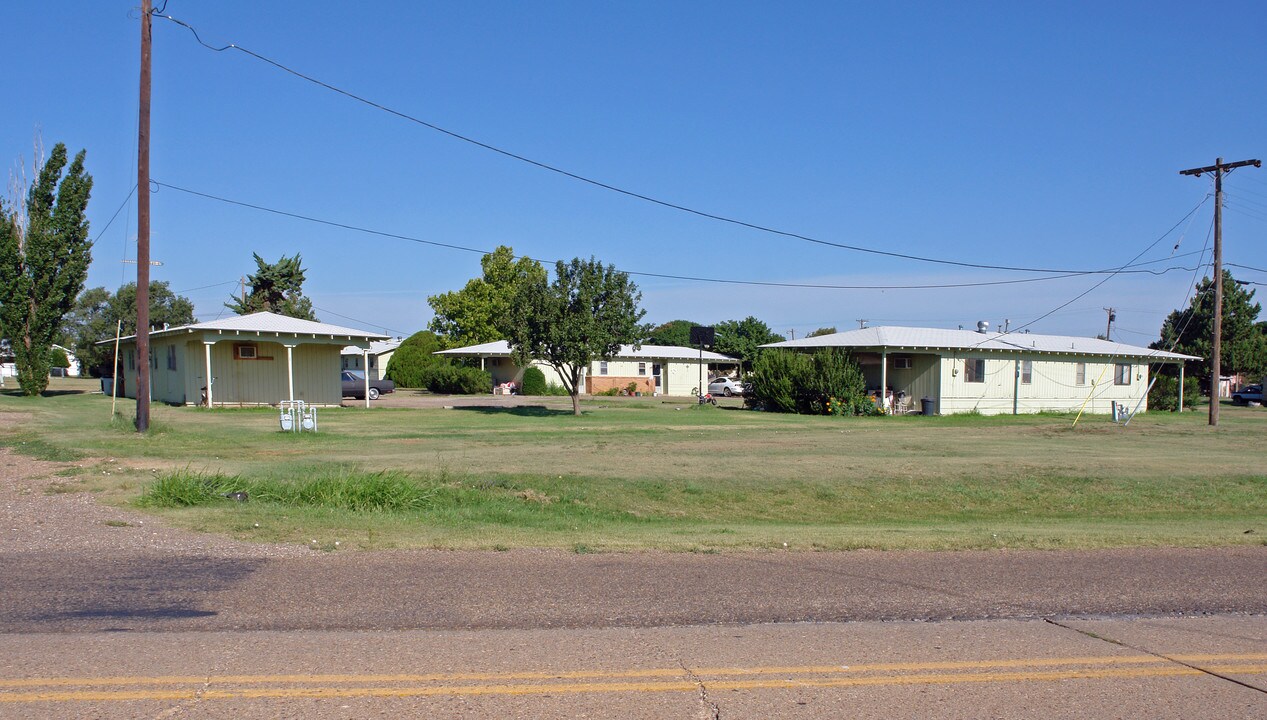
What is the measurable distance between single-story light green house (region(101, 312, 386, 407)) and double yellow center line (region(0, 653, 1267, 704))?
2920cm

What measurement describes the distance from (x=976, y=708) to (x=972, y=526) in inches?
310

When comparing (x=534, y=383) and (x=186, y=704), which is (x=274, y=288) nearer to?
(x=534, y=383)

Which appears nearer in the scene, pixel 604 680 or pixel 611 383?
pixel 604 680

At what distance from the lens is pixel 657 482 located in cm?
1576

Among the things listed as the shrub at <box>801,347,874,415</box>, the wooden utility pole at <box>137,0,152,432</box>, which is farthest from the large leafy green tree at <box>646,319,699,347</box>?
the wooden utility pole at <box>137,0,152,432</box>

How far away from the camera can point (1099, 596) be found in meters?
7.41

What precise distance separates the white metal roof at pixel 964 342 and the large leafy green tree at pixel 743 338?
23.2 metres

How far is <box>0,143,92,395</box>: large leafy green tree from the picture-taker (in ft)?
122

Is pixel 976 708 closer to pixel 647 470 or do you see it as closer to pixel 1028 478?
pixel 647 470

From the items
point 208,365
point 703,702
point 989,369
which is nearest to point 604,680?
point 703,702

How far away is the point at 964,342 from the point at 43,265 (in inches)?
1511

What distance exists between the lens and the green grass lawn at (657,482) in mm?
10336

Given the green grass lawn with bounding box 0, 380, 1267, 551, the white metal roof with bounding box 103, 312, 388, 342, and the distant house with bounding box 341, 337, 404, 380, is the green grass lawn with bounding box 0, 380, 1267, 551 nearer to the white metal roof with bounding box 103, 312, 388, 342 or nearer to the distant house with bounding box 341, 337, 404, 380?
the white metal roof with bounding box 103, 312, 388, 342

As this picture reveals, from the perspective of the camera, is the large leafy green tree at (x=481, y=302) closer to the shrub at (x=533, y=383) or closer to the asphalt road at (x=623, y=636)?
the shrub at (x=533, y=383)
